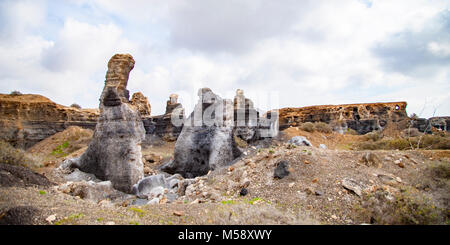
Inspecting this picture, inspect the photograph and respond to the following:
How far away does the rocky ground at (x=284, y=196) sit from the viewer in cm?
314

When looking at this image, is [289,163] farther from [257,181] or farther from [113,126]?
[113,126]

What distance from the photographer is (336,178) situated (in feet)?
16.2

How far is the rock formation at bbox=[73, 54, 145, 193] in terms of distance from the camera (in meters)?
7.36

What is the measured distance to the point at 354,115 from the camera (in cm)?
3061

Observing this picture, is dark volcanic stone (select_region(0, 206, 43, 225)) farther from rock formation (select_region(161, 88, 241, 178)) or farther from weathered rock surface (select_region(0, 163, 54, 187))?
rock formation (select_region(161, 88, 241, 178))

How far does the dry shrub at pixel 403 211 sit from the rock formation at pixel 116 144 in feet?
20.5

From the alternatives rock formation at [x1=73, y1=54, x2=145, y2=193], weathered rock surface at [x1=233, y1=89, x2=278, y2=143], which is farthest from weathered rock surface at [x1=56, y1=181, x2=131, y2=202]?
weathered rock surface at [x1=233, y1=89, x2=278, y2=143]

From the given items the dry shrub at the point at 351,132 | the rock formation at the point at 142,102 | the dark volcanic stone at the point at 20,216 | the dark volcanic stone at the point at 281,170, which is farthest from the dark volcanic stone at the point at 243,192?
the dry shrub at the point at 351,132

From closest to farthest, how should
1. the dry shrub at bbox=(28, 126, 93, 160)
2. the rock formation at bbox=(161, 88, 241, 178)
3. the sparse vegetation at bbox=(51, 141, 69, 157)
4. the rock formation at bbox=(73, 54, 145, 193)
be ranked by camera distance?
the rock formation at bbox=(73, 54, 145, 193)
the rock formation at bbox=(161, 88, 241, 178)
the sparse vegetation at bbox=(51, 141, 69, 157)
the dry shrub at bbox=(28, 126, 93, 160)

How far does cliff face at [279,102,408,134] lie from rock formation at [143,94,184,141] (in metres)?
13.8

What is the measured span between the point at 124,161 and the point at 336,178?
6.01 metres

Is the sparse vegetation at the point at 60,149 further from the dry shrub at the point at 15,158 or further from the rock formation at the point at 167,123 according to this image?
the dry shrub at the point at 15,158
